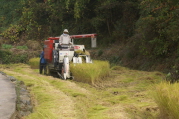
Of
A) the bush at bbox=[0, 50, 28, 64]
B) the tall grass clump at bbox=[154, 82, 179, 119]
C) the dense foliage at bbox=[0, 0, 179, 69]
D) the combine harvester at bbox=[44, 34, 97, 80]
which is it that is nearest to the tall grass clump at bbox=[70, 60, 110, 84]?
the combine harvester at bbox=[44, 34, 97, 80]

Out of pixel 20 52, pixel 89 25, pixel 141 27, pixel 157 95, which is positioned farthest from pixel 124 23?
pixel 157 95

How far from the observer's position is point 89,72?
952 centimetres

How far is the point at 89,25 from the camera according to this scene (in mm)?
25016

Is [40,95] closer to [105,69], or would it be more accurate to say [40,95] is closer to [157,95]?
[157,95]

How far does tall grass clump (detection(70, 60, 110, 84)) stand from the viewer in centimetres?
952

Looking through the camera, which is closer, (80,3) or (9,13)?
(80,3)

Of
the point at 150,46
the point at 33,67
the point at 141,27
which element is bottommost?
the point at 33,67

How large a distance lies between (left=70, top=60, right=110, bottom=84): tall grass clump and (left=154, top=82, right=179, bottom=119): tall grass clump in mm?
4993

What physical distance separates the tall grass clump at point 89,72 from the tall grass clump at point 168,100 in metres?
4.99

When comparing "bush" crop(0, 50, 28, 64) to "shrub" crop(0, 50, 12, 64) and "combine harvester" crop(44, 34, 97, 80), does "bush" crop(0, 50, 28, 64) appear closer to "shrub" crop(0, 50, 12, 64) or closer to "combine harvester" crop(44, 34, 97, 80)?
"shrub" crop(0, 50, 12, 64)

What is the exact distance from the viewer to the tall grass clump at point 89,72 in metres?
9.52

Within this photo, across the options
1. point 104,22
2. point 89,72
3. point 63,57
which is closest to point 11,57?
point 104,22

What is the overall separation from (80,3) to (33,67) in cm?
704

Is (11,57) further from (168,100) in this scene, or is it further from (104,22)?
(168,100)
